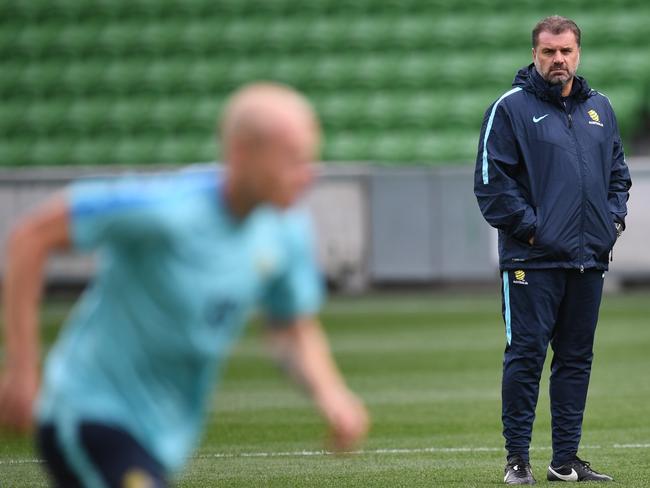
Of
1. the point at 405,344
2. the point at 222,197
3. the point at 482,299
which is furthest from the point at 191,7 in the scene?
the point at 222,197

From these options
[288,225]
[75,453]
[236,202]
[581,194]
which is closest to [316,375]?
[288,225]

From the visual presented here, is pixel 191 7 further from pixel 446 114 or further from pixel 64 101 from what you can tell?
pixel 446 114

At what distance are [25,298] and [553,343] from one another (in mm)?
4548

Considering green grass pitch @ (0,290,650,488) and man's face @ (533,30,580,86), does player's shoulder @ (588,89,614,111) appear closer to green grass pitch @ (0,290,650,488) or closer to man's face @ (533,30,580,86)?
man's face @ (533,30,580,86)

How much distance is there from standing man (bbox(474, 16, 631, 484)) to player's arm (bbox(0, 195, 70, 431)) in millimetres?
4137

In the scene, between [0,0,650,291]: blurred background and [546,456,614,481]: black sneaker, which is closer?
[546,456,614,481]: black sneaker

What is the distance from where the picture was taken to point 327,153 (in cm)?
2575

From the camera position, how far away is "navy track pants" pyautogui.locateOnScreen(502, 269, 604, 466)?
7445 mm

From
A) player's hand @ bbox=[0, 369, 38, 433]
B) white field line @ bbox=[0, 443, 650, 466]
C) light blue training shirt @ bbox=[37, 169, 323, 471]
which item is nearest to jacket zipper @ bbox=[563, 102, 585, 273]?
white field line @ bbox=[0, 443, 650, 466]

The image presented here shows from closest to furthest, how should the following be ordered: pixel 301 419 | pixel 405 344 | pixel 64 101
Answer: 1. pixel 301 419
2. pixel 405 344
3. pixel 64 101

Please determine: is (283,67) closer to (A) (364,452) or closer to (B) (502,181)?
(A) (364,452)

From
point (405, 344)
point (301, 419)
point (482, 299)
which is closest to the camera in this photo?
point (301, 419)

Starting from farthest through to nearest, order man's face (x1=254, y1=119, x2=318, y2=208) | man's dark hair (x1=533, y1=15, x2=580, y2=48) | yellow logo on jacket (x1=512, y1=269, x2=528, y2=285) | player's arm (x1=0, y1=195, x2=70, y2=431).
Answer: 1. yellow logo on jacket (x1=512, y1=269, x2=528, y2=285)
2. man's dark hair (x1=533, y1=15, x2=580, y2=48)
3. player's arm (x1=0, y1=195, x2=70, y2=431)
4. man's face (x1=254, y1=119, x2=318, y2=208)

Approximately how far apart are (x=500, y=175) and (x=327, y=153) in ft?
60.3
